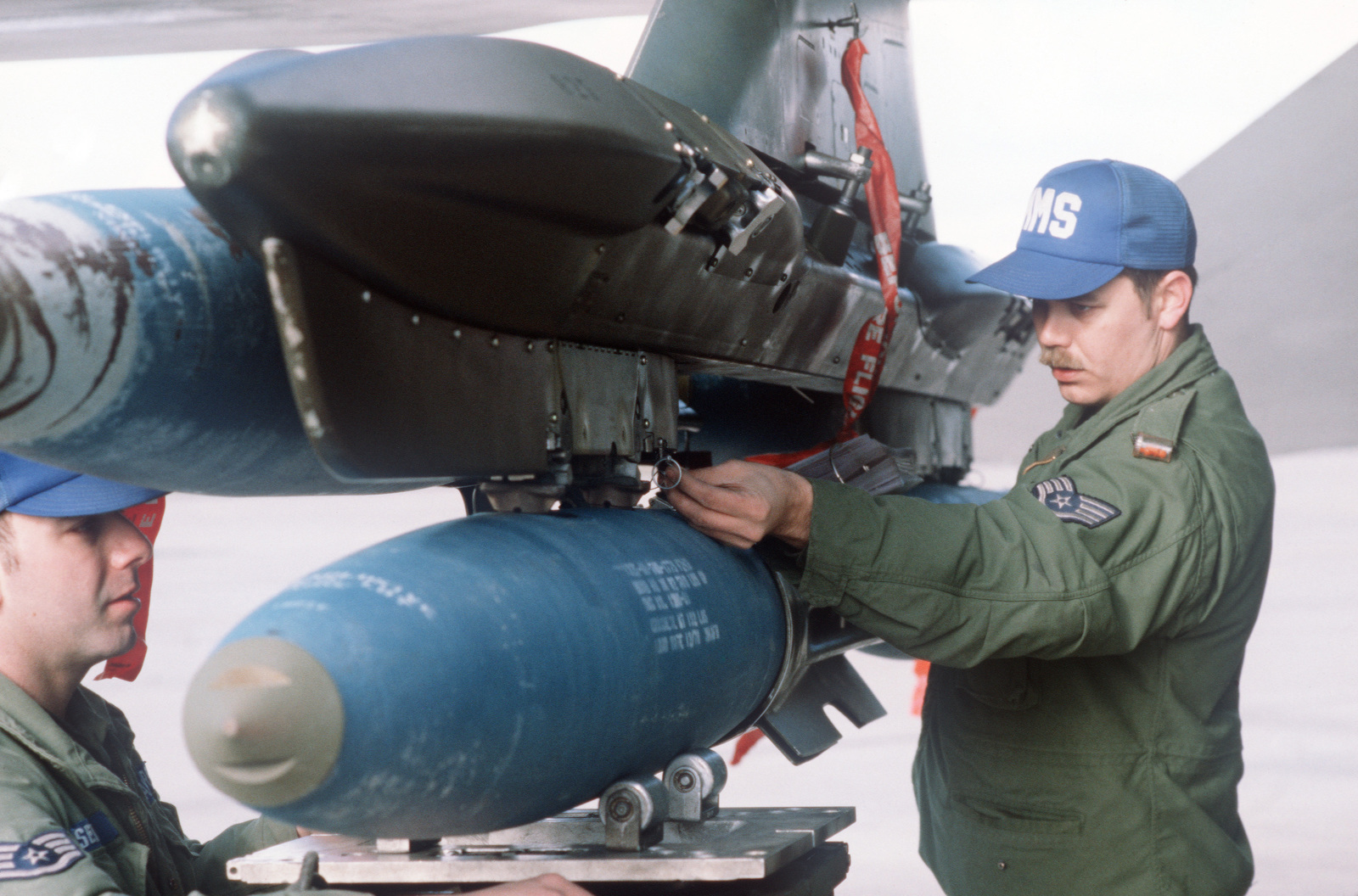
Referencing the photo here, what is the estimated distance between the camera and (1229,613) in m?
1.76

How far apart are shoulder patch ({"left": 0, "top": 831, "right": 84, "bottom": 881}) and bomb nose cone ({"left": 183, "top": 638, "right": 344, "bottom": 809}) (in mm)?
389

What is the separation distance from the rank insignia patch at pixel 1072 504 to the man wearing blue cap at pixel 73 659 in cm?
116

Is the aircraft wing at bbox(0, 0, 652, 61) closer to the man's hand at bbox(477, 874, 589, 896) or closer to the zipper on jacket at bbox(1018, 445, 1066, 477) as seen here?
the zipper on jacket at bbox(1018, 445, 1066, 477)

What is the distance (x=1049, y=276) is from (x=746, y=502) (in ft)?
2.00

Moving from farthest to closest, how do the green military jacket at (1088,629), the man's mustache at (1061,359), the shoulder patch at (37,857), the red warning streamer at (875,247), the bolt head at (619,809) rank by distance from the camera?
1. the red warning streamer at (875,247)
2. the man's mustache at (1061,359)
3. the green military jacket at (1088,629)
4. the bolt head at (619,809)
5. the shoulder patch at (37,857)

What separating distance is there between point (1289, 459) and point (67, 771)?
604 inches

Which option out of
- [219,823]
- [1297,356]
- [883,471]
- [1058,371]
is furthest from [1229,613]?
[1297,356]

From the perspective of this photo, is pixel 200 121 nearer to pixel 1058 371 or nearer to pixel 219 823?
pixel 1058 371

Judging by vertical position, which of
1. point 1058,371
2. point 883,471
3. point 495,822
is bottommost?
point 495,822

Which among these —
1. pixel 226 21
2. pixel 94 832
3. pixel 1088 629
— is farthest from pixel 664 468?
pixel 226 21

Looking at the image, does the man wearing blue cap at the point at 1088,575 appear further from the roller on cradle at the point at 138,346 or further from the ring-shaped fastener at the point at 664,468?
the roller on cradle at the point at 138,346

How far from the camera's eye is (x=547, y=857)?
1378 mm

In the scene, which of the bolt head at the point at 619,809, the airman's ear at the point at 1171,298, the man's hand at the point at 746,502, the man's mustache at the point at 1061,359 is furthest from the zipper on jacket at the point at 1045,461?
the bolt head at the point at 619,809

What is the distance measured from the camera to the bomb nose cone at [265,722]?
3.20 feet
